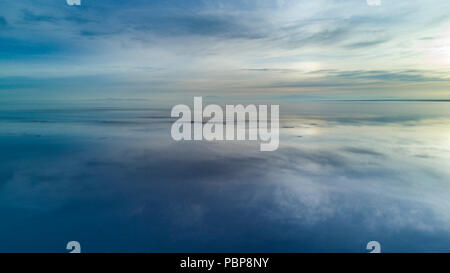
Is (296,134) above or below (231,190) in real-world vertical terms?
above

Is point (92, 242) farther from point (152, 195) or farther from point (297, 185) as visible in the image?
point (297, 185)

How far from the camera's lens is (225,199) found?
18.8 ft

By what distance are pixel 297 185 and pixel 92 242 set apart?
4.63 meters

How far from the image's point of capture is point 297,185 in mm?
6547

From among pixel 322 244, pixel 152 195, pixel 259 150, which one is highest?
pixel 259 150

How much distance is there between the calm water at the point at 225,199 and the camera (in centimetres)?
437

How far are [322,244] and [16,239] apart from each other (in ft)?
16.8

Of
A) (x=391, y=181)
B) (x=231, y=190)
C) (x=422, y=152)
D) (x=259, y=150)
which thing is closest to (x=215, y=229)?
(x=231, y=190)

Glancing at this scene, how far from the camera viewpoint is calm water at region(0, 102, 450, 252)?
4.37 metres

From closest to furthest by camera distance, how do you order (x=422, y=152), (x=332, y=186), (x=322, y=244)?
1. (x=322, y=244)
2. (x=332, y=186)
3. (x=422, y=152)

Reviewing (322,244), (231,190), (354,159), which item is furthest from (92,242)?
(354,159)

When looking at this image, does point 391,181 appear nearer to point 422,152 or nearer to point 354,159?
point 354,159

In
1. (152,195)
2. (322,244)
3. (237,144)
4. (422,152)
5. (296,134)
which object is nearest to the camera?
(322,244)

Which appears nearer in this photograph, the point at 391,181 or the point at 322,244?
the point at 322,244
